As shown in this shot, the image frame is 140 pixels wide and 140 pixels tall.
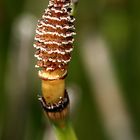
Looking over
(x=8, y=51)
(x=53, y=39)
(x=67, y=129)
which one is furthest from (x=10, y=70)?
(x=53, y=39)

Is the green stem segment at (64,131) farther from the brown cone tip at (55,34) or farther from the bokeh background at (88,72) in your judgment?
the bokeh background at (88,72)

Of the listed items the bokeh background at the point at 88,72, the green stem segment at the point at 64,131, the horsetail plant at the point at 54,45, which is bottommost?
the bokeh background at the point at 88,72

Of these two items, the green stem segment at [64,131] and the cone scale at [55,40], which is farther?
the green stem segment at [64,131]

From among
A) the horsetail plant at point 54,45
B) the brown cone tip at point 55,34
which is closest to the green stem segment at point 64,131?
the horsetail plant at point 54,45

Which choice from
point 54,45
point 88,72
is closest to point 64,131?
point 54,45

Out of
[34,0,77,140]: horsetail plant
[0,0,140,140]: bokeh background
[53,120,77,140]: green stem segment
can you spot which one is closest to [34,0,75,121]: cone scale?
[34,0,77,140]: horsetail plant

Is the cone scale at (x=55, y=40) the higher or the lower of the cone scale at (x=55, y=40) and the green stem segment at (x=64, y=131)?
the higher

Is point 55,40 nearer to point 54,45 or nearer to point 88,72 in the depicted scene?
point 54,45

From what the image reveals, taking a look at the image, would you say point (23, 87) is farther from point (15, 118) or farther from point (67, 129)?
point (67, 129)
